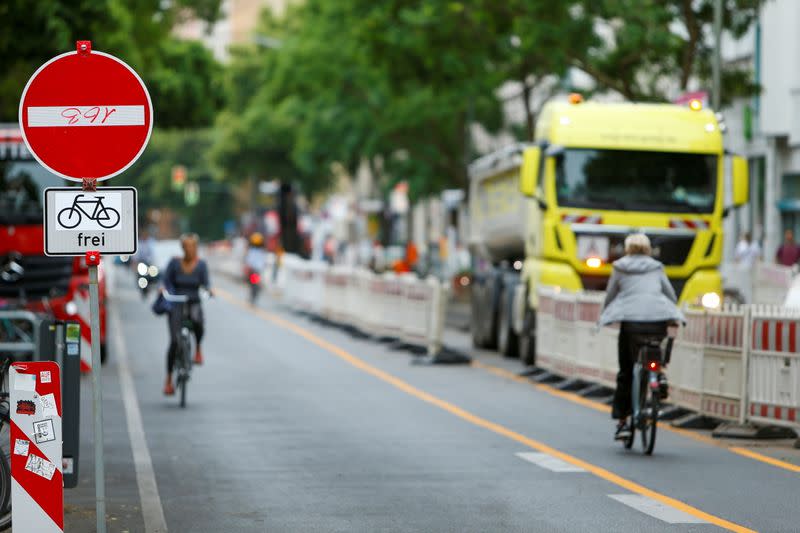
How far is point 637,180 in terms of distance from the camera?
78.9 feet

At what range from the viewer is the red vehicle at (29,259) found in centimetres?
2455

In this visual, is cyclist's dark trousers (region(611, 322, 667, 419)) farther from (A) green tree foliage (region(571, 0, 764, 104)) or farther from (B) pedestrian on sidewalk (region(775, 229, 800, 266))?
(B) pedestrian on sidewalk (region(775, 229, 800, 266))

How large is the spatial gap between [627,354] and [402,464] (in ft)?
7.17

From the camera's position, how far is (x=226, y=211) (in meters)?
136

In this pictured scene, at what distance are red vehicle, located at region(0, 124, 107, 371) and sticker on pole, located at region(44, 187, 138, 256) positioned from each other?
14.7 meters

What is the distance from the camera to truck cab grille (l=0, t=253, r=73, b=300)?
24531 millimetres

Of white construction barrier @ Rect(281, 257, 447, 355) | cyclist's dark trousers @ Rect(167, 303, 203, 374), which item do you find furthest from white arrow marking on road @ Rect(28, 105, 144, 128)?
white construction barrier @ Rect(281, 257, 447, 355)

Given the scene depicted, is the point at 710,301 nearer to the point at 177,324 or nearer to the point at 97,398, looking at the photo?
the point at 177,324

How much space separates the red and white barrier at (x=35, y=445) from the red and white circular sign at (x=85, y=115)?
1027 millimetres

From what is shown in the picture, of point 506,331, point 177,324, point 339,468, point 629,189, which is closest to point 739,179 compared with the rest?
point 629,189

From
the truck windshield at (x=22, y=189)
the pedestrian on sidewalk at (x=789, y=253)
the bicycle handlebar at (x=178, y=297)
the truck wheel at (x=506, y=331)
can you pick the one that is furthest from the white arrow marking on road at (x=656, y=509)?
the pedestrian on sidewalk at (x=789, y=253)

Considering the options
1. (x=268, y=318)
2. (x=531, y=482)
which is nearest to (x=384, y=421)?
(x=531, y=482)

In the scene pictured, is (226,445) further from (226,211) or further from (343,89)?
(226,211)

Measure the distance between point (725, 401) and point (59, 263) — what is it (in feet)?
35.4
